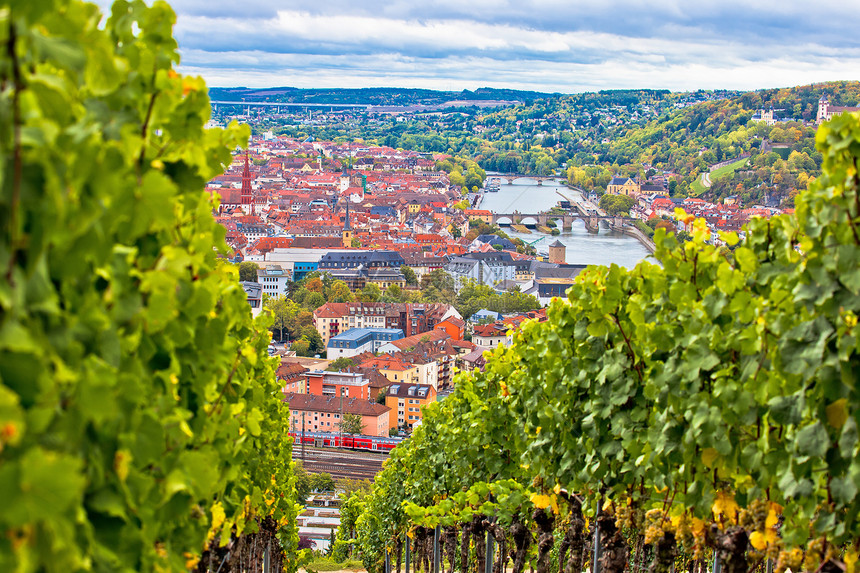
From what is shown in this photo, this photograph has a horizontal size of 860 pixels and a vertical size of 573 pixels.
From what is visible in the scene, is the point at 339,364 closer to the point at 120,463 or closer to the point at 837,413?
the point at 837,413

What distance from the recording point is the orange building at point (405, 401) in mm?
47500

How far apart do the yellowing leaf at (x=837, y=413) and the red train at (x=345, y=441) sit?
42324 millimetres

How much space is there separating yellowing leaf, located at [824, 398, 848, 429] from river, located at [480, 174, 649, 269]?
41.0 m

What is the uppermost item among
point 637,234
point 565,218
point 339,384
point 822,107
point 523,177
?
point 822,107

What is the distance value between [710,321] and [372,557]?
11.0 meters

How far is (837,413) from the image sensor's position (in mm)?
2561

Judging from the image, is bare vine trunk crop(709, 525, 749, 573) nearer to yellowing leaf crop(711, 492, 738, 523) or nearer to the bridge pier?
yellowing leaf crop(711, 492, 738, 523)

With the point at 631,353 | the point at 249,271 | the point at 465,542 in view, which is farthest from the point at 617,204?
the point at 631,353

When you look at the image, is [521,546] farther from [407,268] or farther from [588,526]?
[407,268]

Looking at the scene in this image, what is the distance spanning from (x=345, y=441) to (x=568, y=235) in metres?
56.5

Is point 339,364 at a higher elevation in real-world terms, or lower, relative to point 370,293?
lower

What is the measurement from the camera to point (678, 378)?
362 centimetres

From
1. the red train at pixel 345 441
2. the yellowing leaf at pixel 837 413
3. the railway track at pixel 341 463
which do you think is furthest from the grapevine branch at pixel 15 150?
the red train at pixel 345 441

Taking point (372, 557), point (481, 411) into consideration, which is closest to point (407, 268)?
point (372, 557)
